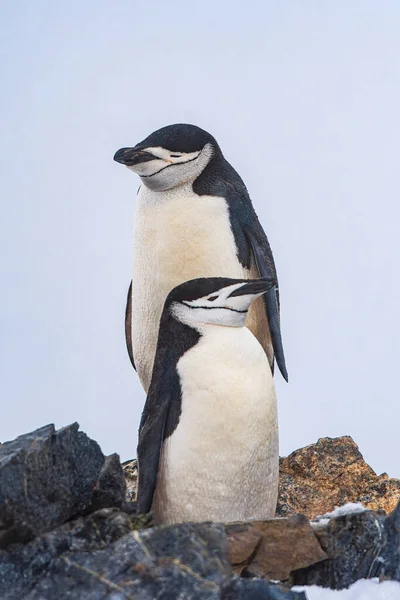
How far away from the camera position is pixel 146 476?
5336mm

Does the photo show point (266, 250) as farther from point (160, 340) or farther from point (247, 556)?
point (247, 556)

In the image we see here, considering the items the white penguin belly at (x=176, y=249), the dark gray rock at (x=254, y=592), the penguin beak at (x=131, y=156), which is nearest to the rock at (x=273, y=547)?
the dark gray rock at (x=254, y=592)

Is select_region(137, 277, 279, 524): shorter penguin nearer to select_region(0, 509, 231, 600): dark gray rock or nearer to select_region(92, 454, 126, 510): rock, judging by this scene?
select_region(92, 454, 126, 510): rock

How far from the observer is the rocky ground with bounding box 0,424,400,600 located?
3922 millimetres

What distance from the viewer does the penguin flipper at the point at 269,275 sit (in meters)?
6.57

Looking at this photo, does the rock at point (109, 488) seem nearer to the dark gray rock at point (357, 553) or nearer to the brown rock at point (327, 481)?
the dark gray rock at point (357, 553)

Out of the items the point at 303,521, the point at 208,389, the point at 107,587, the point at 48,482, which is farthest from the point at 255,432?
the point at 107,587

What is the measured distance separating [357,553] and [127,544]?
46.8 inches

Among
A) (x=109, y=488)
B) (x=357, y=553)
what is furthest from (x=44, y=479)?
(x=357, y=553)

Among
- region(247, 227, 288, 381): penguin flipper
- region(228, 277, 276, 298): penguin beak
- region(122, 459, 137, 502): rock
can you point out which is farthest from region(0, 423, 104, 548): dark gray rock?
region(122, 459, 137, 502): rock

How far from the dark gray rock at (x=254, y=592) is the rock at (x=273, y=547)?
1.81 ft

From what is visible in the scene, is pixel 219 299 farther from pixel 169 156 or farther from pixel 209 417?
pixel 169 156

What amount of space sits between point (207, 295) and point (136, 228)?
1509mm

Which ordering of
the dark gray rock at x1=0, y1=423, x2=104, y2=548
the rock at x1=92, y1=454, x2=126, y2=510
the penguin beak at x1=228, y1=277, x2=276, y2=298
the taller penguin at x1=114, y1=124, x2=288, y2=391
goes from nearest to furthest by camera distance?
the dark gray rock at x1=0, y1=423, x2=104, y2=548 → the rock at x1=92, y1=454, x2=126, y2=510 → the penguin beak at x1=228, y1=277, x2=276, y2=298 → the taller penguin at x1=114, y1=124, x2=288, y2=391
